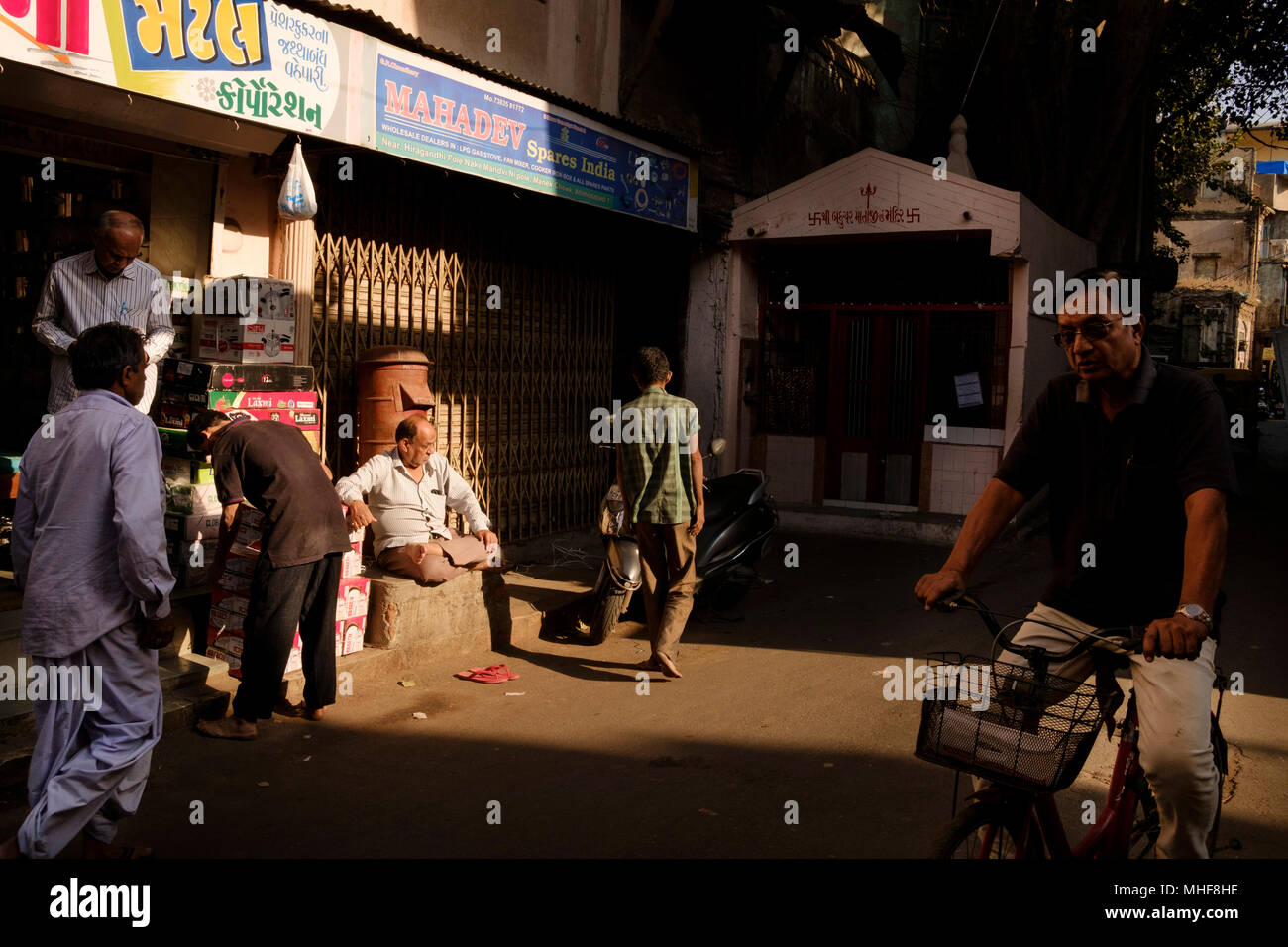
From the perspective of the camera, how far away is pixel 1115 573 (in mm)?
3303

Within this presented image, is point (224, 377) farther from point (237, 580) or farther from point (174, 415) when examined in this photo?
point (237, 580)

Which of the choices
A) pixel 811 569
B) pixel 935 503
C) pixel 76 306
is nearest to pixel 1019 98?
pixel 935 503

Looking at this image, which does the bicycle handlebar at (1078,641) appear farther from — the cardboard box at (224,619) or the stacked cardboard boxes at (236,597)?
the cardboard box at (224,619)

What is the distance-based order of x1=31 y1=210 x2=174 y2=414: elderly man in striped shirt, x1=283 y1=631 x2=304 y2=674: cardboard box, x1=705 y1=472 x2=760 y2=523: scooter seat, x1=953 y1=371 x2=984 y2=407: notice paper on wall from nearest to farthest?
1. x1=31 y1=210 x2=174 y2=414: elderly man in striped shirt
2. x1=283 y1=631 x2=304 y2=674: cardboard box
3. x1=705 y1=472 x2=760 y2=523: scooter seat
4. x1=953 y1=371 x2=984 y2=407: notice paper on wall

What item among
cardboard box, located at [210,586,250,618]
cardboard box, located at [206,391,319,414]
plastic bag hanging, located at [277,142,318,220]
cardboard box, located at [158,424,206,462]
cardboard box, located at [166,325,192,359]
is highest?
plastic bag hanging, located at [277,142,318,220]

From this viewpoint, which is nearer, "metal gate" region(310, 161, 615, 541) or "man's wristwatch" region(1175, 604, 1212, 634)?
"man's wristwatch" region(1175, 604, 1212, 634)

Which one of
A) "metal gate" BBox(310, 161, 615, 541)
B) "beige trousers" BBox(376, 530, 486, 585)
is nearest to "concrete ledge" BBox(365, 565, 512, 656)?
"beige trousers" BBox(376, 530, 486, 585)

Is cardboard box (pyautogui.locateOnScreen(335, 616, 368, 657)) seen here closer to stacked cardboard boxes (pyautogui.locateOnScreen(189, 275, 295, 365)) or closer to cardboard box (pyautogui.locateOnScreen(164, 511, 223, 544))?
cardboard box (pyautogui.locateOnScreen(164, 511, 223, 544))

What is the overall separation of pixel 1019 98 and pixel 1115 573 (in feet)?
47.8

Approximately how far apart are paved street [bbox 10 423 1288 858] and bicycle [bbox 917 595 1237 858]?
1213 millimetres

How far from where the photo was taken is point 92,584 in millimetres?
3672

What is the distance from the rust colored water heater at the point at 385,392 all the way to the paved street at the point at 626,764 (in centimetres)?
173

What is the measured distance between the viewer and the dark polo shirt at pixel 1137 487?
321 centimetres

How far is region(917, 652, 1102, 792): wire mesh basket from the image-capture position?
2750mm
